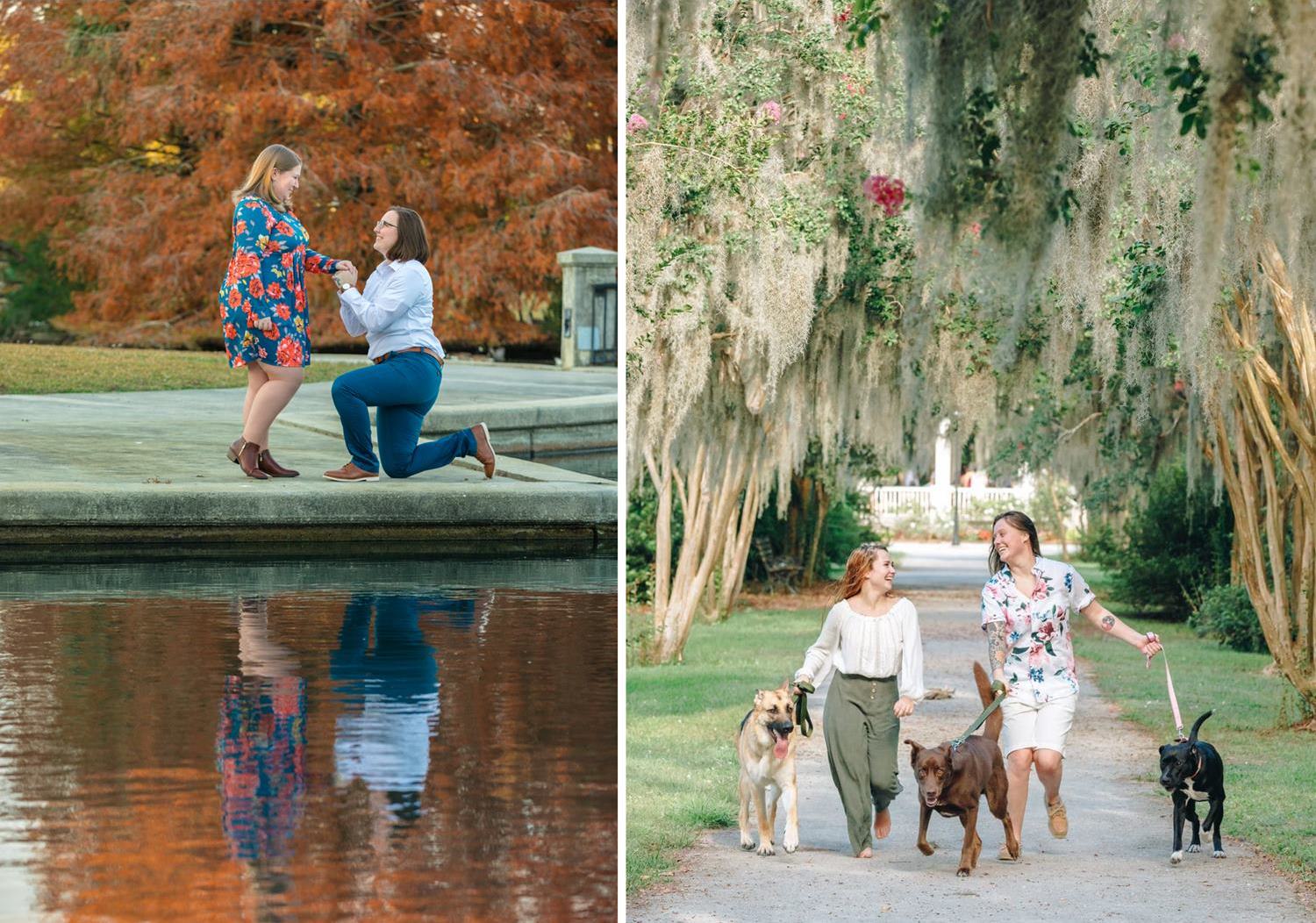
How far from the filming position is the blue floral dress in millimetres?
8898

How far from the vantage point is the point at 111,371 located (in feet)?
53.0

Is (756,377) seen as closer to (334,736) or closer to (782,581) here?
(334,736)

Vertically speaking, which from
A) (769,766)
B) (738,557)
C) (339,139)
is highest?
(339,139)

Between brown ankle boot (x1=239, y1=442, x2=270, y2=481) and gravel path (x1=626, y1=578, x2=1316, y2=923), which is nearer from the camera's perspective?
gravel path (x1=626, y1=578, x2=1316, y2=923)

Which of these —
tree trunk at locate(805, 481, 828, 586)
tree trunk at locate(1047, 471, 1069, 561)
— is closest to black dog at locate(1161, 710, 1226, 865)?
tree trunk at locate(805, 481, 828, 586)

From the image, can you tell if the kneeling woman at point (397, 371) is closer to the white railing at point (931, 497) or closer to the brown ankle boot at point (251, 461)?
the brown ankle boot at point (251, 461)

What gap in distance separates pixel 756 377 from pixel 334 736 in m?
7.80

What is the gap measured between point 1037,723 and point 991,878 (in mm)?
473

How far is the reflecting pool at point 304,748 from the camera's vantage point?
3.97 metres

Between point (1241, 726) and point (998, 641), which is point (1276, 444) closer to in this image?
point (1241, 726)

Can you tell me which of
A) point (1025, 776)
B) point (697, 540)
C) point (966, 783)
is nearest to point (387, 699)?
point (966, 783)

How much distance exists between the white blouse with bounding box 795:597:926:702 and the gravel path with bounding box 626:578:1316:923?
21.1 inches

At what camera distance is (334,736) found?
528cm

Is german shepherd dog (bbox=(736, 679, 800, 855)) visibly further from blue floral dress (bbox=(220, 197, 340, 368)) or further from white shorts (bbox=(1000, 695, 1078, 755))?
blue floral dress (bbox=(220, 197, 340, 368))
